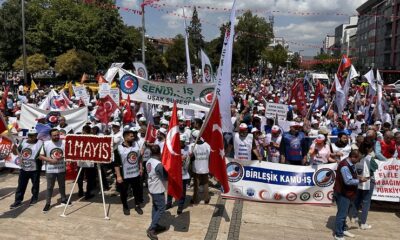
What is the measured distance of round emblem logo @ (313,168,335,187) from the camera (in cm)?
882

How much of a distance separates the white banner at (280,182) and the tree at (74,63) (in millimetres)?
34876

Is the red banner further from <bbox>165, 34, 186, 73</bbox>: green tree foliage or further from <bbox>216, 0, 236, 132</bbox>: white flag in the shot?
<bbox>165, 34, 186, 73</bbox>: green tree foliage

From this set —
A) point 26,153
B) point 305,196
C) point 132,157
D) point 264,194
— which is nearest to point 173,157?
point 132,157

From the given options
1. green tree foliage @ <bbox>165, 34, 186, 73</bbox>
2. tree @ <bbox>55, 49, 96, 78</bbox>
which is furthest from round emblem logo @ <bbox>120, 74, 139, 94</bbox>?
green tree foliage @ <bbox>165, 34, 186, 73</bbox>

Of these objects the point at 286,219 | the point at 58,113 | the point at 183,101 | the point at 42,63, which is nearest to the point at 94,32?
the point at 42,63

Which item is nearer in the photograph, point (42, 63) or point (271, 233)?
point (271, 233)

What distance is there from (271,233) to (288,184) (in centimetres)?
171

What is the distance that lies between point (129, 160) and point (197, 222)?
1773 mm

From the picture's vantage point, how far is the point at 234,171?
29.9 feet

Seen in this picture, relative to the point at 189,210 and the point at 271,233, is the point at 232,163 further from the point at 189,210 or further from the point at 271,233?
the point at 271,233

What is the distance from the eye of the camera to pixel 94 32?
46719mm

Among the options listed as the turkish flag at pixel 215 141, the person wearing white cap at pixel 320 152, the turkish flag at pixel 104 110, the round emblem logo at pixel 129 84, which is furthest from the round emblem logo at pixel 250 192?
the turkish flag at pixel 104 110

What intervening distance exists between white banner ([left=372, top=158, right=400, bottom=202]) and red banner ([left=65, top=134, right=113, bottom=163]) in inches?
215

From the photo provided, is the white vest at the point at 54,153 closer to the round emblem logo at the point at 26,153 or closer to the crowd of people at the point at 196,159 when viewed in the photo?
the crowd of people at the point at 196,159
